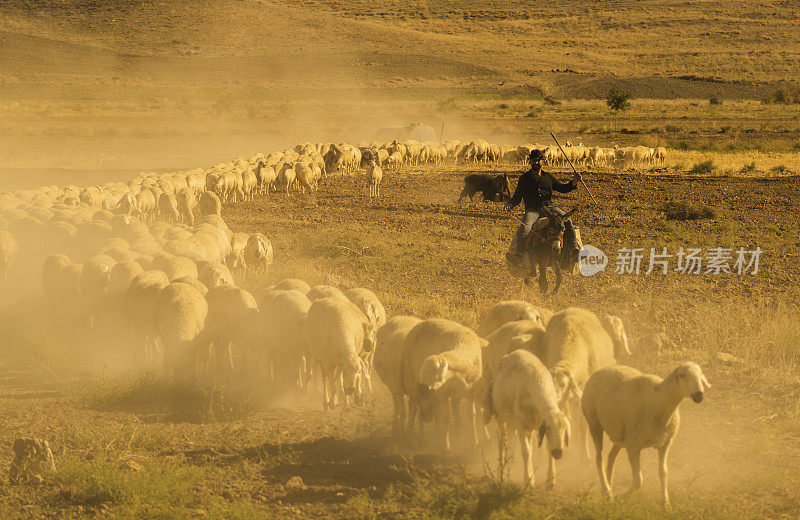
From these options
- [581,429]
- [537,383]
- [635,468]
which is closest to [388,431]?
[581,429]

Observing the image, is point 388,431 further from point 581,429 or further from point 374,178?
point 374,178

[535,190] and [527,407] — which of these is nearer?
[527,407]

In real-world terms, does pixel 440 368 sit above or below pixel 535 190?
below

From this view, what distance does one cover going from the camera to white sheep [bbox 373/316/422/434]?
7.69 metres

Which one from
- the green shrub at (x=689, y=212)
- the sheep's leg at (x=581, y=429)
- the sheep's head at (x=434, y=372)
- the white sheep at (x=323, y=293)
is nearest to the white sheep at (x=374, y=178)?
the green shrub at (x=689, y=212)

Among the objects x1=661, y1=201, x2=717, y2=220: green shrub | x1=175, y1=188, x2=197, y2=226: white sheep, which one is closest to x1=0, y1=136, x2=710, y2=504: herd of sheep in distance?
x1=175, y1=188, x2=197, y2=226: white sheep

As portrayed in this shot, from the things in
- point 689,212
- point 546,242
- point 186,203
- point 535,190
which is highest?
point 535,190

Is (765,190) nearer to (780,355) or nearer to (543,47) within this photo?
(780,355)

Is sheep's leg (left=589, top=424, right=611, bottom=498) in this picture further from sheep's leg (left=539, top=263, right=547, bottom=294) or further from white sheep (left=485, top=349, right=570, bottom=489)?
sheep's leg (left=539, top=263, right=547, bottom=294)

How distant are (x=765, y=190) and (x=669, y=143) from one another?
17514mm

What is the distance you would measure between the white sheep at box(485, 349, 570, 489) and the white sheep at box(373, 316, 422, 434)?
1.43 metres

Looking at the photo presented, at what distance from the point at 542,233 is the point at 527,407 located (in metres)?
6.78

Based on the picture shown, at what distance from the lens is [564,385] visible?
6.23 meters

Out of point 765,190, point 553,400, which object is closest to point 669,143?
point 765,190
